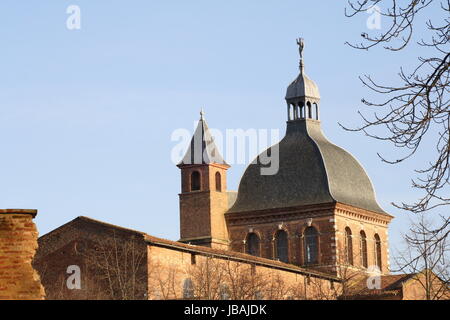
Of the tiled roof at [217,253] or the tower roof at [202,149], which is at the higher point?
the tower roof at [202,149]

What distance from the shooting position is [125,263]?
49219 millimetres

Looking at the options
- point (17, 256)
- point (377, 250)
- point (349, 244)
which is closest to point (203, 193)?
point (349, 244)

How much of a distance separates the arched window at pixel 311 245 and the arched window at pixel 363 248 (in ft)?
10.2

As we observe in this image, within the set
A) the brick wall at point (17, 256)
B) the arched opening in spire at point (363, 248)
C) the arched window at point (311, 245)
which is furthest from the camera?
the arched opening in spire at point (363, 248)

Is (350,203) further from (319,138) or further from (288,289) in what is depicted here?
(288,289)

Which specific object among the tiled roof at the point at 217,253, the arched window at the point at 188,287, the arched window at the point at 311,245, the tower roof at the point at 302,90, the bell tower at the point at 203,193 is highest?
the tower roof at the point at 302,90

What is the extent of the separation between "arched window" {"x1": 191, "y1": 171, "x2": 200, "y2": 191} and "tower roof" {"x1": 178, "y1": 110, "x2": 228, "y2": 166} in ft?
1.95

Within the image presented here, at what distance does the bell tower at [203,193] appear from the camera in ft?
201

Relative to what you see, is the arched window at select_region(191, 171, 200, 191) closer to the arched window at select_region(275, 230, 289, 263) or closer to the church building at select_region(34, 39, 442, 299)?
the church building at select_region(34, 39, 442, 299)

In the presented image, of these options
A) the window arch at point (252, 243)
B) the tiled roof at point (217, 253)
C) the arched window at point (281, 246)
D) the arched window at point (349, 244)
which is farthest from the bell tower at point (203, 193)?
the arched window at point (349, 244)

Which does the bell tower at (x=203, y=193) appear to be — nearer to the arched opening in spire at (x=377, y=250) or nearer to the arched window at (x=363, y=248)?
the arched window at (x=363, y=248)

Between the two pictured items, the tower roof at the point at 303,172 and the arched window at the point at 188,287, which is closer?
the arched window at the point at 188,287
